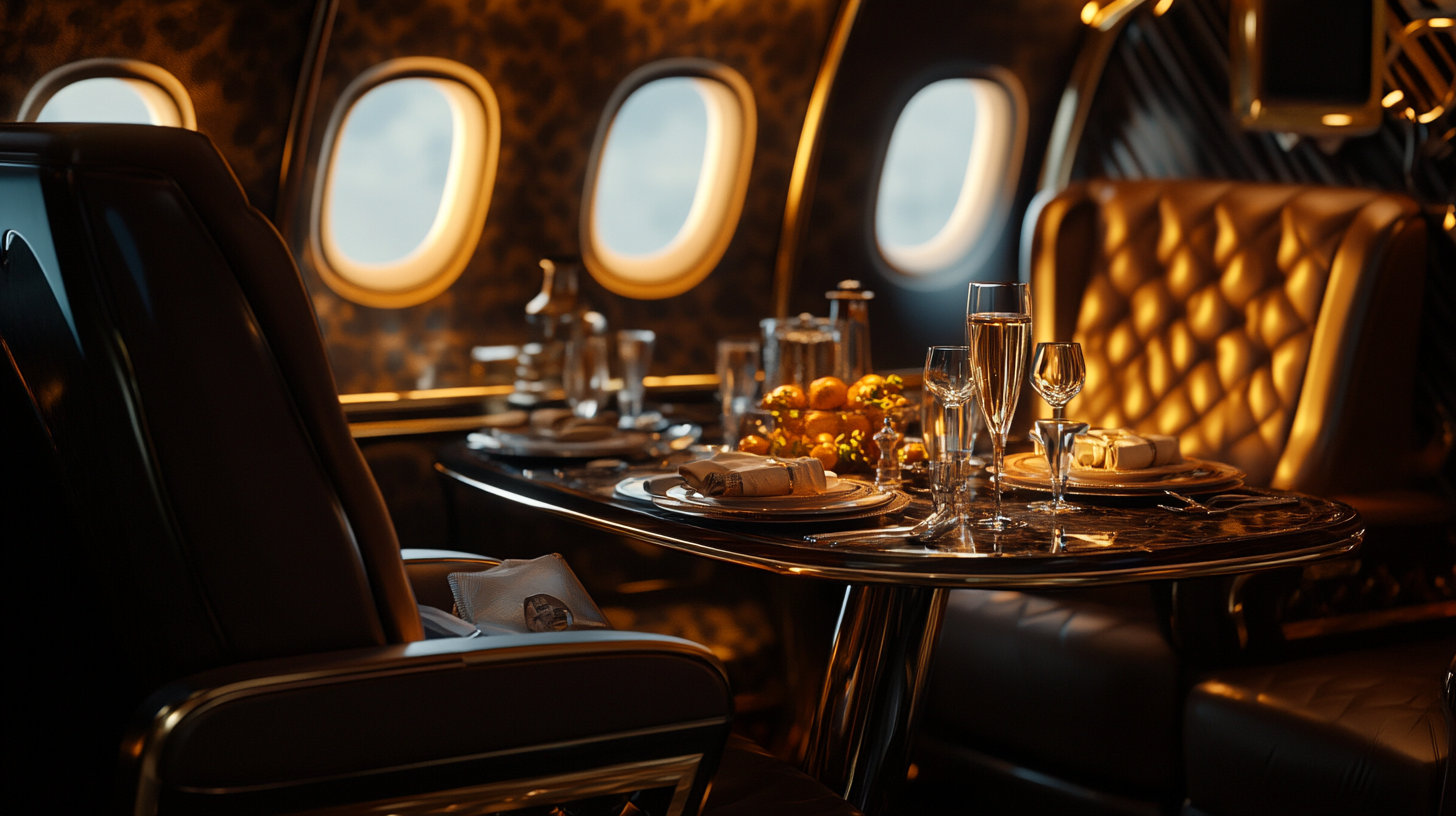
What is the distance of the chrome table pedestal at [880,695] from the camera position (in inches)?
75.4

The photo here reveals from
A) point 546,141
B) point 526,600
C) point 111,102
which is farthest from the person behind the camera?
point 546,141

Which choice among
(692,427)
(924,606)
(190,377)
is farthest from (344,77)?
(190,377)

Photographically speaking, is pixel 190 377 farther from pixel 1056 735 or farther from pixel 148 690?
pixel 1056 735

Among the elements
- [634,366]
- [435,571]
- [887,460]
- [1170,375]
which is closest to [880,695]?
[887,460]

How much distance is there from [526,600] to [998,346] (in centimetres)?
74

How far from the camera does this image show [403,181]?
427 centimetres

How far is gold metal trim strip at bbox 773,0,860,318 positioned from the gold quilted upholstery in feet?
3.67

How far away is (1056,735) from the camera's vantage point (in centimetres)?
245

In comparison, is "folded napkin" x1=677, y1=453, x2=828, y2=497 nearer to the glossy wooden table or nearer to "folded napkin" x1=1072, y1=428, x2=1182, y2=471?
the glossy wooden table

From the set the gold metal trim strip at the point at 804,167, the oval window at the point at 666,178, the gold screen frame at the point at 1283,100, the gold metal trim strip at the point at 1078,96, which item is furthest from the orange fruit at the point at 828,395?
the gold metal trim strip at the point at 1078,96

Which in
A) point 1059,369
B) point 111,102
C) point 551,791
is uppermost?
point 111,102

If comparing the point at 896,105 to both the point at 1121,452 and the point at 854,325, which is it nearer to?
the point at 854,325

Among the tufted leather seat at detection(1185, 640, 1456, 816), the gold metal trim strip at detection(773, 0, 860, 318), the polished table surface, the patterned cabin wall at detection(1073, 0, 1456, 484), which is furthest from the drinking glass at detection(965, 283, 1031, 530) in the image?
the gold metal trim strip at detection(773, 0, 860, 318)

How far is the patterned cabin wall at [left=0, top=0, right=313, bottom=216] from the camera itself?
3070mm
